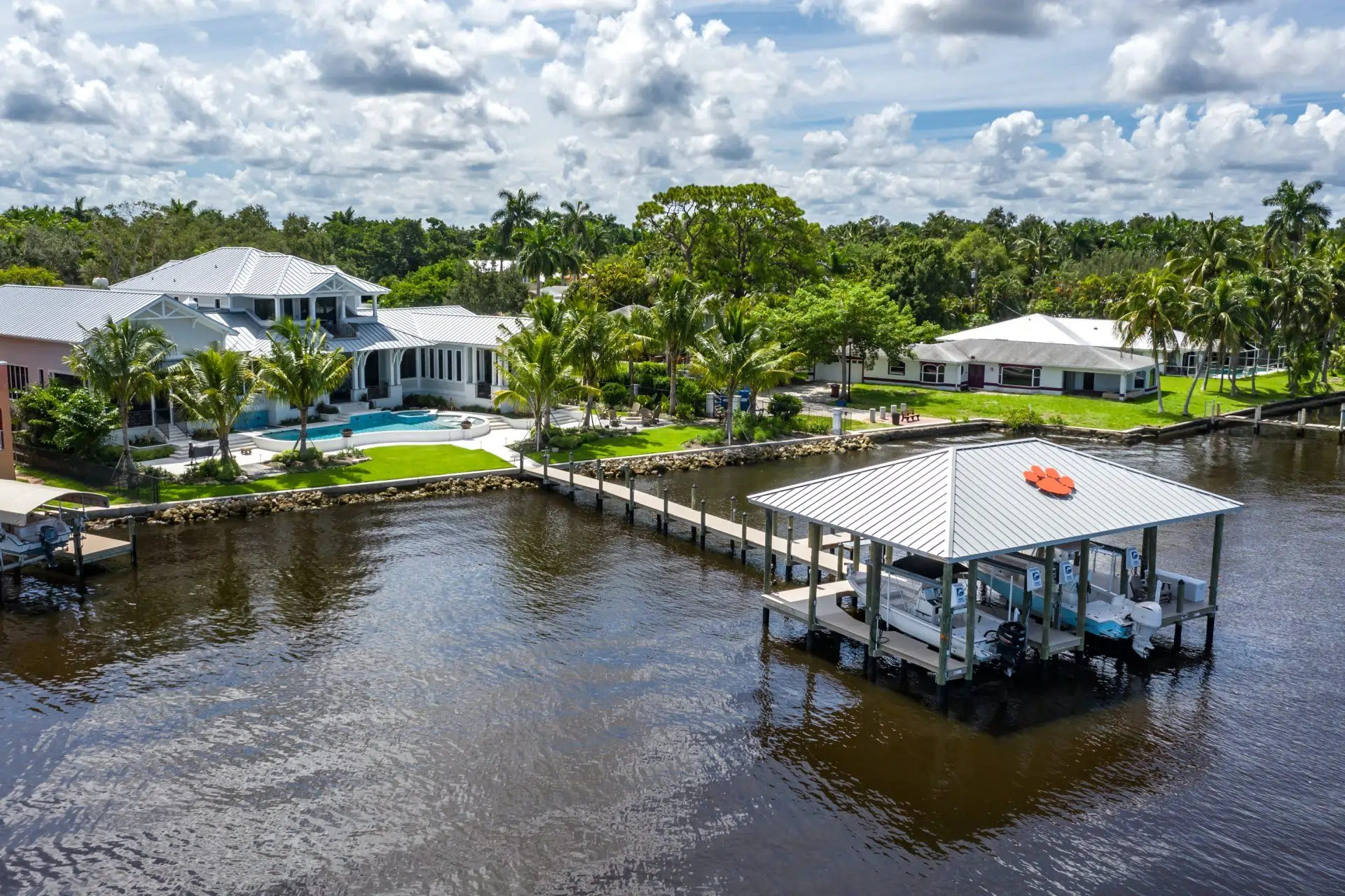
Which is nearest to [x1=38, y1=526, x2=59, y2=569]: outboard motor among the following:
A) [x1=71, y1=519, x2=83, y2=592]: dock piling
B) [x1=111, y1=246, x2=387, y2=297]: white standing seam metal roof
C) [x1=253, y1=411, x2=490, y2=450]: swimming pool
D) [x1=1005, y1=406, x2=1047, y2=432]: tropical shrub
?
[x1=71, y1=519, x2=83, y2=592]: dock piling

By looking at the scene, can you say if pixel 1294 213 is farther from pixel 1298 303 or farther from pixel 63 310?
pixel 63 310

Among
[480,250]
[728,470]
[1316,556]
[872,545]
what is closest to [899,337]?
[728,470]

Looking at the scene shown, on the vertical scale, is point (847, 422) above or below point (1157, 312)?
below

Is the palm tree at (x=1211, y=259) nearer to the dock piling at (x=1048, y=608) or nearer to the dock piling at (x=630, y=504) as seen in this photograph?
the dock piling at (x=630, y=504)

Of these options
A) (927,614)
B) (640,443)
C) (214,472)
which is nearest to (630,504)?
(640,443)

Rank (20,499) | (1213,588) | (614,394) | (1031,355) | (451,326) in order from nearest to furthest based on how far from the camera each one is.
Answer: (1213,588), (20,499), (614,394), (451,326), (1031,355)

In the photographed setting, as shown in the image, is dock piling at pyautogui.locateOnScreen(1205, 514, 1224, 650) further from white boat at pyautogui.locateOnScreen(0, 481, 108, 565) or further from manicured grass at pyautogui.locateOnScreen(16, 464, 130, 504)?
manicured grass at pyautogui.locateOnScreen(16, 464, 130, 504)

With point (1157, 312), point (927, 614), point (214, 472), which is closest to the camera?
point (927, 614)
